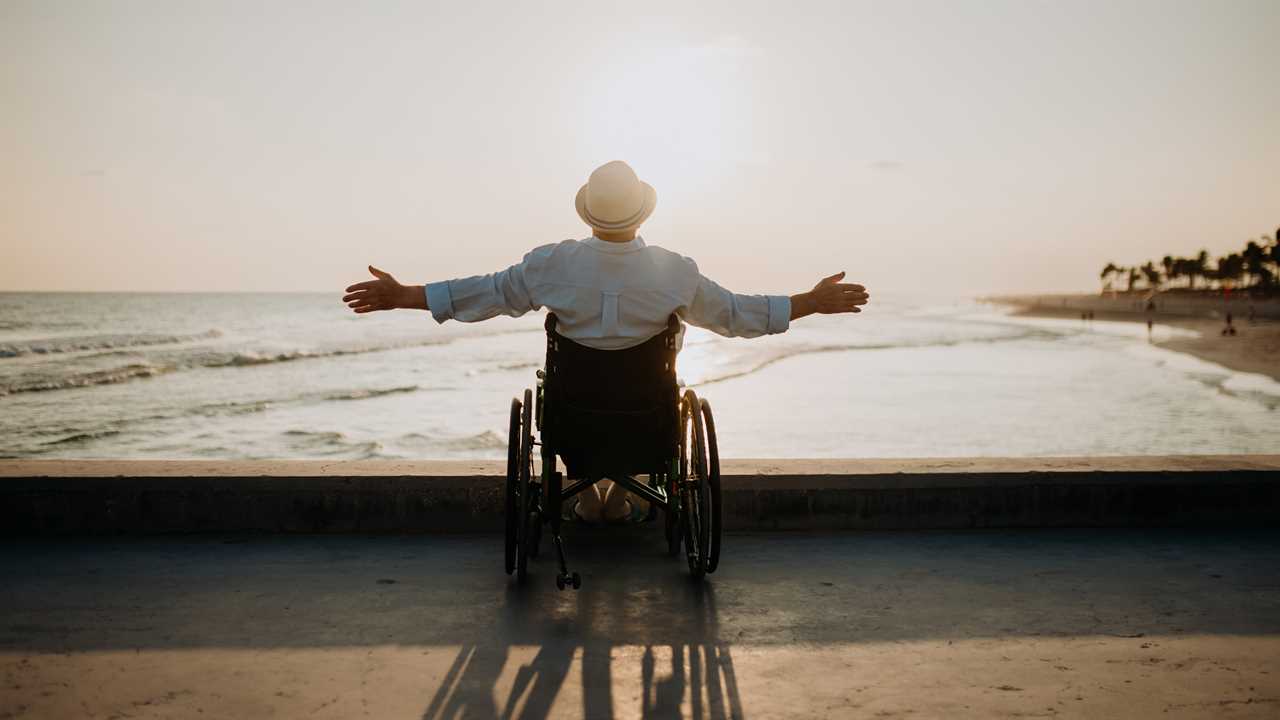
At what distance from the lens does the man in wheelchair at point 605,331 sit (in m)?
2.84

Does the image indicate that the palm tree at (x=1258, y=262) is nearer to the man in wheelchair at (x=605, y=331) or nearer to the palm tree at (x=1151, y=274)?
the palm tree at (x=1151, y=274)

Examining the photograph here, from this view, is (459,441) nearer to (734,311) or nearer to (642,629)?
(734,311)

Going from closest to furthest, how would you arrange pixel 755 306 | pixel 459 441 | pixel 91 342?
1. pixel 755 306
2. pixel 459 441
3. pixel 91 342

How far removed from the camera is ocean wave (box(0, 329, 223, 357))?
29.8 meters

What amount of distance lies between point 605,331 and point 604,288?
5.2 inches

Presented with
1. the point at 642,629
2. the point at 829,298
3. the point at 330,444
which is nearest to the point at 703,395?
the point at 330,444

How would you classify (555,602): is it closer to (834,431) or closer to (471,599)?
(471,599)

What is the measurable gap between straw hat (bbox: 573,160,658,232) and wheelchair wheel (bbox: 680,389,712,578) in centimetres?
58

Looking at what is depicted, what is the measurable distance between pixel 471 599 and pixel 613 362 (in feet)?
2.67

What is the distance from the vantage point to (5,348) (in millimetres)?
30500

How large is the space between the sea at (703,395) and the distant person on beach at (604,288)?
22.6 ft

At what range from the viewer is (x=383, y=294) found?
289 centimetres

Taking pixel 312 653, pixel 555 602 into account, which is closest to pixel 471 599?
pixel 555 602

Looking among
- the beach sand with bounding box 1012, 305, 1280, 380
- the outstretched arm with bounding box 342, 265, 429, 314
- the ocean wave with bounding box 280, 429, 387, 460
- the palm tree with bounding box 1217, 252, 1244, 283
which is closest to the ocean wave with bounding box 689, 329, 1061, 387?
the beach sand with bounding box 1012, 305, 1280, 380
